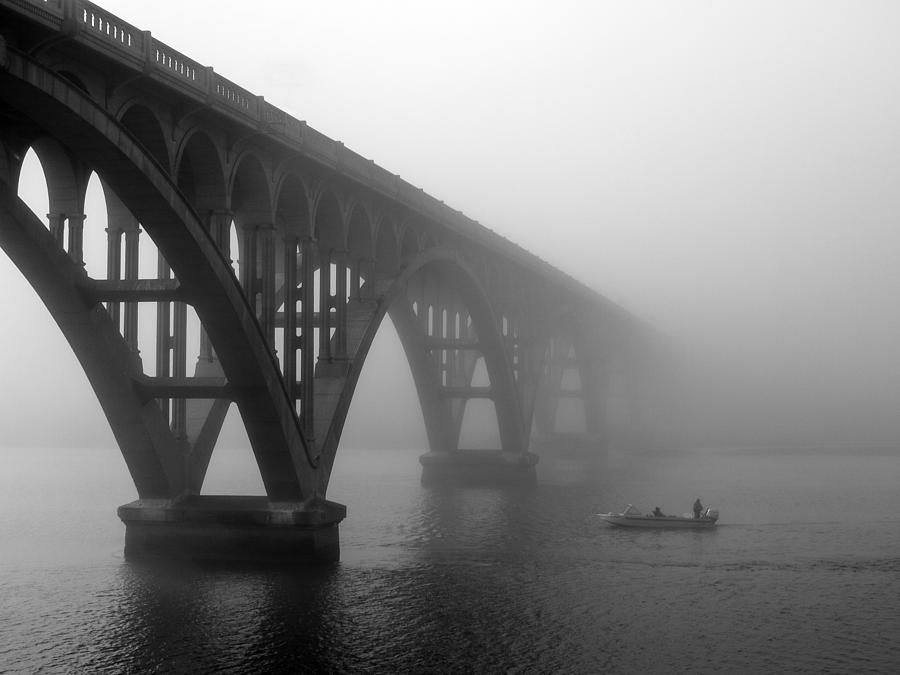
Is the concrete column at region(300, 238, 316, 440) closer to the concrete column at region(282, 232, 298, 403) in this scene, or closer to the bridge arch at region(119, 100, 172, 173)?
the concrete column at region(282, 232, 298, 403)

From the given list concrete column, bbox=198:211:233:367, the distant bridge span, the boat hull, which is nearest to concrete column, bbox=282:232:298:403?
the distant bridge span

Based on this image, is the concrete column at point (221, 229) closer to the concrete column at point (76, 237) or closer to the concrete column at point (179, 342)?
the concrete column at point (179, 342)

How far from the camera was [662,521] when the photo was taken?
62.0 meters

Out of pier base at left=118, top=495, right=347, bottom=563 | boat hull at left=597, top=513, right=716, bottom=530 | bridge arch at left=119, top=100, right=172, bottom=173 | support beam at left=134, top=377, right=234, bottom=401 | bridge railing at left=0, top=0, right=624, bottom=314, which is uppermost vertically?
bridge railing at left=0, top=0, right=624, bottom=314

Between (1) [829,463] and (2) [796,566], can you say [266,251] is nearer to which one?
(2) [796,566]

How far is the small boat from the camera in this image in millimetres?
61406

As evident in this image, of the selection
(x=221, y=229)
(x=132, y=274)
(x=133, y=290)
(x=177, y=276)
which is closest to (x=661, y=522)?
(x=221, y=229)

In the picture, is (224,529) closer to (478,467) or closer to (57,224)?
(57,224)

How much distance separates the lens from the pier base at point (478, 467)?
8106 centimetres

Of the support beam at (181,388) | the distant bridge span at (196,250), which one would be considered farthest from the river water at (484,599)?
the support beam at (181,388)

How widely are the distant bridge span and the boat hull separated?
1825 centimetres

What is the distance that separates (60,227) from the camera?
31.8 metres

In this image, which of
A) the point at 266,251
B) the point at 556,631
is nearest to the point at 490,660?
the point at 556,631

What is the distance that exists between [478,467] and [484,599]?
4336 centimetres
